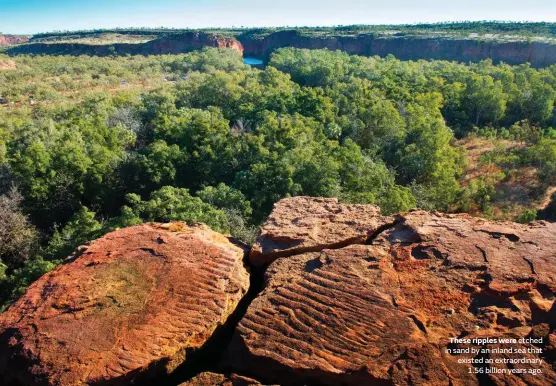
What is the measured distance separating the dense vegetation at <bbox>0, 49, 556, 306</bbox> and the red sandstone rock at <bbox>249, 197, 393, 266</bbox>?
709 cm

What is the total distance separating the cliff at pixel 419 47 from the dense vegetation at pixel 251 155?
33.2m

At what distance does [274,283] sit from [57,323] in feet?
15.5

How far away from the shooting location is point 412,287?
8.29 m

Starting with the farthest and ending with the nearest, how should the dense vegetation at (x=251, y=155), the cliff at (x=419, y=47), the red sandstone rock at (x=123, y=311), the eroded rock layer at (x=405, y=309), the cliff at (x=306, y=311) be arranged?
the cliff at (x=419, y=47) < the dense vegetation at (x=251, y=155) < the red sandstone rock at (x=123, y=311) < the cliff at (x=306, y=311) < the eroded rock layer at (x=405, y=309)

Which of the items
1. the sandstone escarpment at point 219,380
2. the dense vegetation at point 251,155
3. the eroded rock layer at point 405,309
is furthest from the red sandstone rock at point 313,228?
the dense vegetation at point 251,155

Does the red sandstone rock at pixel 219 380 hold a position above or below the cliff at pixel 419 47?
below

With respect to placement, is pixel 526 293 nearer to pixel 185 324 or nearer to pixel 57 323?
pixel 185 324

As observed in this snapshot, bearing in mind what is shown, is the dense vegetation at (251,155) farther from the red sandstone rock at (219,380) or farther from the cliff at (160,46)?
the cliff at (160,46)

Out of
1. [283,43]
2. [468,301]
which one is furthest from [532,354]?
[283,43]

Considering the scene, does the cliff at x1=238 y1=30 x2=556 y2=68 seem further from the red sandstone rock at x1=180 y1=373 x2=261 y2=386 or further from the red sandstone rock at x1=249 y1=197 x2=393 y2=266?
the red sandstone rock at x1=180 y1=373 x2=261 y2=386

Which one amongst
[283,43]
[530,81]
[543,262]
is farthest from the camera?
[283,43]

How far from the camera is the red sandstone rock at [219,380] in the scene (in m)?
7.06

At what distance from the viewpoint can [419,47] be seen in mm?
99625

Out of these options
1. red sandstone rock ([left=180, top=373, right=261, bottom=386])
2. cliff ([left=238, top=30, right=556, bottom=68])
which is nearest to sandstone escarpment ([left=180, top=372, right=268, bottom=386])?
red sandstone rock ([left=180, top=373, right=261, bottom=386])
